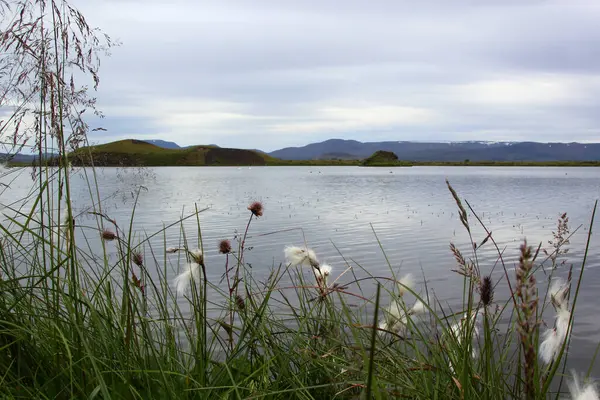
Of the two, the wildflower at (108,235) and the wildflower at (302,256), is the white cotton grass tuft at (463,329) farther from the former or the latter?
the wildflower at (108,235)

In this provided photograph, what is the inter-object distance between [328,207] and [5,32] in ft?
69.3

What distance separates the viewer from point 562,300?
6.44ft

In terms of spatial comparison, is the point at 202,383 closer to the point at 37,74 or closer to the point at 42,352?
the point at 42,352

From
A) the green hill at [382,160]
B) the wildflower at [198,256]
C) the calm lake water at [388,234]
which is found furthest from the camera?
the green hill at [382,160]

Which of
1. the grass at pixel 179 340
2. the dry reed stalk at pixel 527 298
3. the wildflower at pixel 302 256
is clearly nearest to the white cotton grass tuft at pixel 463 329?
the grass at pixel 179 340

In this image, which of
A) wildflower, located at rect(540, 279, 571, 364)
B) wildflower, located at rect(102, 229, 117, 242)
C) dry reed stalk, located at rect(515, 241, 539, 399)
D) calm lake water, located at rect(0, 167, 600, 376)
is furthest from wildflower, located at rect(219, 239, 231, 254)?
dry reed stalk, located at rect(515, 241, 539, 399)

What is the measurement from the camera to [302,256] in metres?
3.01

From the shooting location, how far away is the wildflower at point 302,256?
296cm

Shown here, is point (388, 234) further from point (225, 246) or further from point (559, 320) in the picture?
point (559, 320)

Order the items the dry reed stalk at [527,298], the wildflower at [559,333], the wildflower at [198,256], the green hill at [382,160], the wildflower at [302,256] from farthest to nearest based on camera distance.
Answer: the green hill at [382,160] → the wildflower at [302,256] → the wildflower at [198,256] → the wildflower at [559,333] → the dry reed stalk at [527,298]

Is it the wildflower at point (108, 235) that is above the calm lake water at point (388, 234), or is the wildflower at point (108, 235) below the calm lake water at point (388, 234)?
above

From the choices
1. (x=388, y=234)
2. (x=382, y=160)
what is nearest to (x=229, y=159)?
(x=382, y=160)

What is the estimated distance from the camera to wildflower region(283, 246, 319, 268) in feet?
9.70

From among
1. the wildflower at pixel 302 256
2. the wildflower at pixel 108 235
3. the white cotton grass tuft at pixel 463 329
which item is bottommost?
the white cotton grass tuft at pixel 463 329
